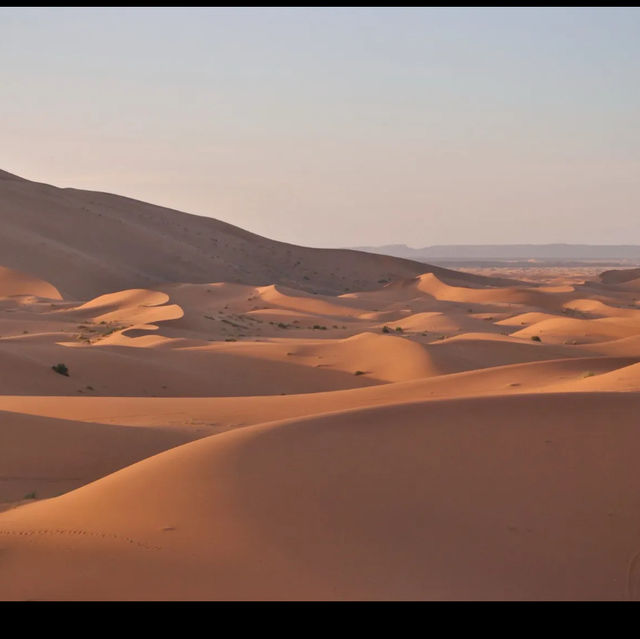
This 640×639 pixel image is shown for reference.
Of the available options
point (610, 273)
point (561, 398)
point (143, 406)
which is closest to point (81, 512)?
point (561, 398)

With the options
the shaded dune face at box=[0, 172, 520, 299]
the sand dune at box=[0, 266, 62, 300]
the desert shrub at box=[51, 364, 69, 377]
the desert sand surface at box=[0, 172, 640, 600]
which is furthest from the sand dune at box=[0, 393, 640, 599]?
the shaded dune face at box=[0, 172, 520, 299]

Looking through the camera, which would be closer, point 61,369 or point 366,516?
point 366,516

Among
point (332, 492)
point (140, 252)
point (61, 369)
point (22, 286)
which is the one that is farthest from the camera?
point (140, 252)

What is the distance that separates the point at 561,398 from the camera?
8.70 meters

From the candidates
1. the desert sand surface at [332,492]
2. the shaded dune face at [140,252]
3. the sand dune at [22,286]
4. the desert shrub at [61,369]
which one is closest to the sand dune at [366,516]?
the desert sand surface at [332,492]

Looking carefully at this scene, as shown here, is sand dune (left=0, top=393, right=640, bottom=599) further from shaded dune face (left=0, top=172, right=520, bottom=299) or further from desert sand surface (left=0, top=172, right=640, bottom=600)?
shaded dune face (left=0, top=172, right=520, bottom=299)

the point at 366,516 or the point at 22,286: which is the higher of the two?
the point at 22,286

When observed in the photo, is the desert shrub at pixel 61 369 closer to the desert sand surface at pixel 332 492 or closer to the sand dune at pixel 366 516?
the desert sand surface at pixel 332 492

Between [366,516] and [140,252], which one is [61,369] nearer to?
[366,516]

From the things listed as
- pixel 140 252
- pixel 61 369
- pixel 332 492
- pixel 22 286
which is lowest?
pixel 61 369

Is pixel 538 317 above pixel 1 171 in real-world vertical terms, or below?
below

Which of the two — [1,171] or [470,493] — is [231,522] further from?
[1,171]

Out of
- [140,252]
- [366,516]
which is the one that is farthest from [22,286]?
[366,516]
